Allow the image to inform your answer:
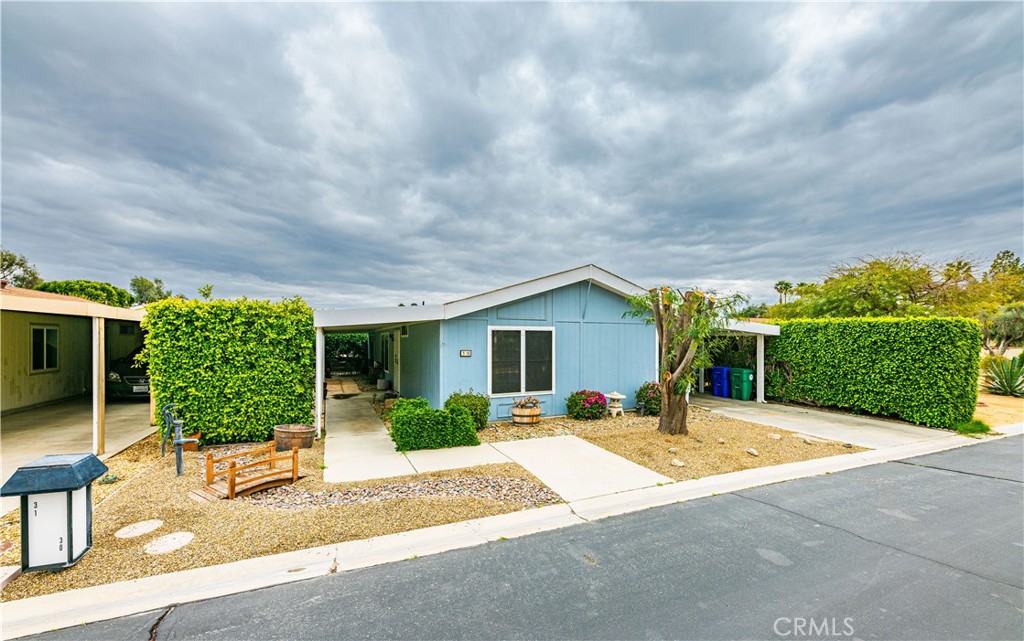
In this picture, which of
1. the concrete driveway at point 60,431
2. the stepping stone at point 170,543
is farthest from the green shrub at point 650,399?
the concrete driveway at point 60,431

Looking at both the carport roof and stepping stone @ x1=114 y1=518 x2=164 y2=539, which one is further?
the carport roof

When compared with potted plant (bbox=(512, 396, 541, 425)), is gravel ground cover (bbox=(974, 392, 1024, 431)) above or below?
below

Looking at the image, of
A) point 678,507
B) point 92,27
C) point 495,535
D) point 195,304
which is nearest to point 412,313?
point 195,304

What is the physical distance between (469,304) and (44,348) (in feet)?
39.0

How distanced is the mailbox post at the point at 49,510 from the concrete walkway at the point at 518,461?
2.48m

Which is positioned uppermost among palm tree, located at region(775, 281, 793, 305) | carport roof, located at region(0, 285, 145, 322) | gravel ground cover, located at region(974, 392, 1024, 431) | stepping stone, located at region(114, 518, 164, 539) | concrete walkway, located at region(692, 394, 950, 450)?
palm tree, located at region(775, 281, 793, 305)

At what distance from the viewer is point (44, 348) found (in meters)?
10.7

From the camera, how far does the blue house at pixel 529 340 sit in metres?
8.34

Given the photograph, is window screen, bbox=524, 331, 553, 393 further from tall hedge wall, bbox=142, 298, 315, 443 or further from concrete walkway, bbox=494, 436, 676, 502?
tall hedge wall, bbox=142, 298, 315, 443

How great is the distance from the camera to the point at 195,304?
686 centimetres

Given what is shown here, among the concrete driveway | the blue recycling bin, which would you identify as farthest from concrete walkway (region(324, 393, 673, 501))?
the blue recycling bin

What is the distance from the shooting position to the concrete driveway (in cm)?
642

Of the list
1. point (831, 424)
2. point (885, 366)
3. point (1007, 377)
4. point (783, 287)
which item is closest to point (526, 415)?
point (831, 424)

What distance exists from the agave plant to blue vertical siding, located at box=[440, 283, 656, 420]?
1291 cm
